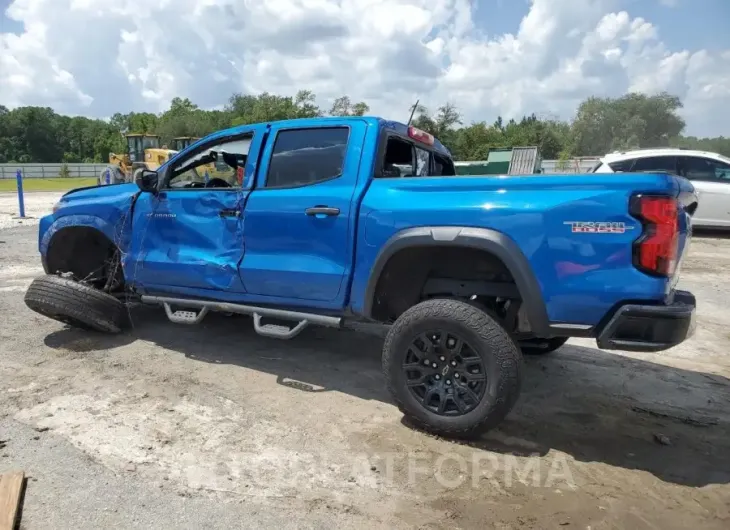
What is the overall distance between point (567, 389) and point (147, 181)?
12.7 ft

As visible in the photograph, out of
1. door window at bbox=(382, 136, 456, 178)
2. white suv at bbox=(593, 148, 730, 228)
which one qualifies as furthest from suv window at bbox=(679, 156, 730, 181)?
door window at bbox=(382, 136, 456, 178)

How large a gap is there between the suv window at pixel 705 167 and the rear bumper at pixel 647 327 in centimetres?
1043

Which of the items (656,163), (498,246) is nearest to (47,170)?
(656,163)

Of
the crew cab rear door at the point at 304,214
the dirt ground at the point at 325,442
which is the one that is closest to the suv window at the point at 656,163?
the dirt ground at the point at 325,442

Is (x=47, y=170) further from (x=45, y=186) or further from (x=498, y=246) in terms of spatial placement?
(x=498, y=246)

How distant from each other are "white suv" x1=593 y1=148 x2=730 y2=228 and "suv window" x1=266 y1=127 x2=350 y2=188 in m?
9.04

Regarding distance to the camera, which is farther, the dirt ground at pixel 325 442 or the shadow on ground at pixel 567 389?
the shadow on ground at pixel 567 389

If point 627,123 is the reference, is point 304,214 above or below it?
below

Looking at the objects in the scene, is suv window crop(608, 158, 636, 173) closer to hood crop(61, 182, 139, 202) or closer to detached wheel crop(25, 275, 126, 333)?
hood crop(61, 182, 139, 202)

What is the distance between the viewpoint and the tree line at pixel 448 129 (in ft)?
168

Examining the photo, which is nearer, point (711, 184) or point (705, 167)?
point (711, 184)

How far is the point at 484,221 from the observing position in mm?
3430

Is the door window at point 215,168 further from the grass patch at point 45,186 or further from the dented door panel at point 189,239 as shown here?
the grass patch at point 45,186

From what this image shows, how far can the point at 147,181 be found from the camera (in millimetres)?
4926
